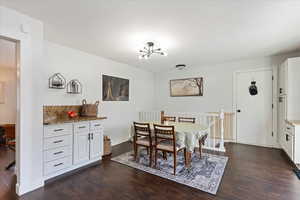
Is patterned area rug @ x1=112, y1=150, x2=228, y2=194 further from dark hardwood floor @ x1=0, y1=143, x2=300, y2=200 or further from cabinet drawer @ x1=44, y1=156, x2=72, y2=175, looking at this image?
cabinet drawer @ x1=44, y1=156, x2=72, y2=175

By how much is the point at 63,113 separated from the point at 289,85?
15.8 ft

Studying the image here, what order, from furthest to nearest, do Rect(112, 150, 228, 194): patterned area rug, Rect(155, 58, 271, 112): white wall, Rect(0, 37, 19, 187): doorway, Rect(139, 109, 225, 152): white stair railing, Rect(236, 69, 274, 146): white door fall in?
Rect(155, 58, 271, 112): white wall < Rect(236, 69, 274, 146): white door < Rect(139, 109, 225, 152): white stair railing < Rect(0, 37, 19, 187): doorway < Rect(112, 150, 228, 194): patterned area rug

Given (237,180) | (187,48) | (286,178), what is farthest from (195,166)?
(187,48)

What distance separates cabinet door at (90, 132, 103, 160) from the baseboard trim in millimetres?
924

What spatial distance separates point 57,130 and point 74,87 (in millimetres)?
1228

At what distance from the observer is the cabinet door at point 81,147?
2.82 meters

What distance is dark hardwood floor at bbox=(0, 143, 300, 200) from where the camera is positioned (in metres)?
2.05

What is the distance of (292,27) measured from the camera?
98.0 inches

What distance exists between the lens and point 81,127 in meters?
2.91

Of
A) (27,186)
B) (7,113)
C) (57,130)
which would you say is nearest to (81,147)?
(57,130)

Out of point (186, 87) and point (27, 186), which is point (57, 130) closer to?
point (27, 186)

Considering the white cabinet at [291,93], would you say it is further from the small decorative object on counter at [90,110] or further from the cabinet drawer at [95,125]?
the small decorative object on counter at [90,110]

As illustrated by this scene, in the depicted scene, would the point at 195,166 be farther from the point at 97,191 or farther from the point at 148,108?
the point at 148,108

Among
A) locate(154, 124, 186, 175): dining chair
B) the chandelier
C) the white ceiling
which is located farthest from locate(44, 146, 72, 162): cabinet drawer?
the chandelier
